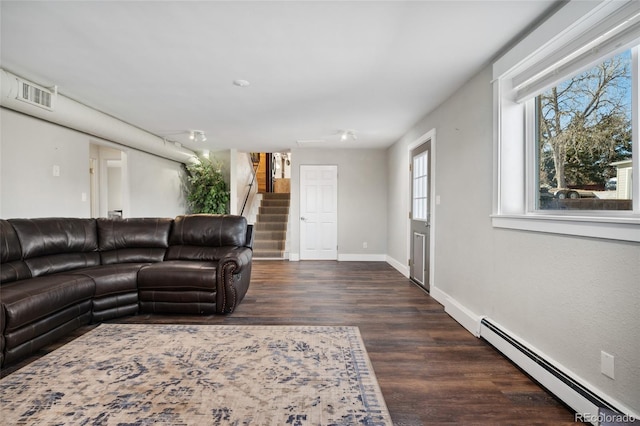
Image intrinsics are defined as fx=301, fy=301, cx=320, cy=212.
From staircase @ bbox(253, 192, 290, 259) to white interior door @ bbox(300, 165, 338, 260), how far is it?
0.76 metres

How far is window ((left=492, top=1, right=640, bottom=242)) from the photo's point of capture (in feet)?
5.21

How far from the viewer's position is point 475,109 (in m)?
2.89

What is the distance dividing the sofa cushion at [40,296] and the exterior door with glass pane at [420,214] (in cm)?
390

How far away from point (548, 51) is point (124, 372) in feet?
11.7

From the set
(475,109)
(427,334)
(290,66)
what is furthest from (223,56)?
(427,334)

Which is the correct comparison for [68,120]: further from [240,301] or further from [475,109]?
[475,109]

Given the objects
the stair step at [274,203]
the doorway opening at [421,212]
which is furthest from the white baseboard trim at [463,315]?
the stair step at [274,203]

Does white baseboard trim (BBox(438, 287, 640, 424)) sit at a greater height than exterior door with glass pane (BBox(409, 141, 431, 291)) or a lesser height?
lesser

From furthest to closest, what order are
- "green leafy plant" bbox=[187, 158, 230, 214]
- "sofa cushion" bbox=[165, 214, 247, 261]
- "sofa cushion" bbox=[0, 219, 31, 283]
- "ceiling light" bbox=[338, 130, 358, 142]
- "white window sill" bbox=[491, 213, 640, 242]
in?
"green leafy plant" bbox=[187, 158, 230, 214] < "ceiling light" bbox=[338, 130, 358, 142] < "sofa cushion" bbox=[165, 214, 247, 261] < "sofa cushion" bbox=[0, 219, 31, 283] < "white window sill" bbox=[491, 213, 640, 242]

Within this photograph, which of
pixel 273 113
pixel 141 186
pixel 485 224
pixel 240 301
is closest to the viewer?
pixel 485 224

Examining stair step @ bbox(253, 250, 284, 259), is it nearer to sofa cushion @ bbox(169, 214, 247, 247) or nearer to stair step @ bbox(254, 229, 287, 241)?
stair step @ bbox(254, 229, 287, 241)

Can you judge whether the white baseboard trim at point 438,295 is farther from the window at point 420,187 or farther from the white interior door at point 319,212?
the white interior door at point 319,212

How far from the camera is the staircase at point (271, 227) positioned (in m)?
6.84

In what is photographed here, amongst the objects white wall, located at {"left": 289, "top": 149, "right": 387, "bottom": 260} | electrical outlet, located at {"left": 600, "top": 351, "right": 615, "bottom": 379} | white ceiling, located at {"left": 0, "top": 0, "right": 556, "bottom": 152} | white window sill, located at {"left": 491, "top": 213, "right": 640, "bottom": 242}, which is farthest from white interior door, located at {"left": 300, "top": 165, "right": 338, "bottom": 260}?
electrical outlet, located at {"left": 600, "top": 351, "right": 615, "bottom": 379}
